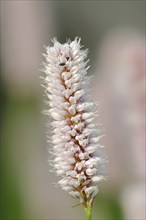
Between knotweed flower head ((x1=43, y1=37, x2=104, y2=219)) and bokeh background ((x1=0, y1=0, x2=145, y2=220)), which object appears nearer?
knotweed flower head ((x1=43, y1=37, x2=104, y2=219))

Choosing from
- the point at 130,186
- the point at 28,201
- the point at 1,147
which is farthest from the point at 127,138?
the point at 1,147

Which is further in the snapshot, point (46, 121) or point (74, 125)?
point (46, 121)

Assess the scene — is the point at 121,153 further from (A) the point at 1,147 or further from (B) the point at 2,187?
(A) the point at 1,147

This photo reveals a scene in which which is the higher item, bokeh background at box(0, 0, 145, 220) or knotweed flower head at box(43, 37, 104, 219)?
bokeh background at box(0, 0, 145, 220)

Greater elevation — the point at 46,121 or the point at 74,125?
the point at 46,121
